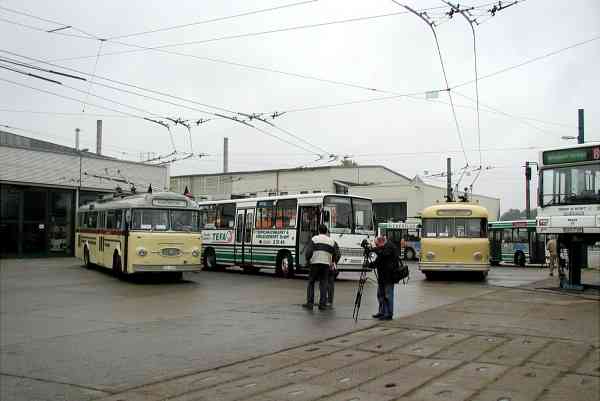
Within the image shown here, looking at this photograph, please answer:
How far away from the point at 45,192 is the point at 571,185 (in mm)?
28423

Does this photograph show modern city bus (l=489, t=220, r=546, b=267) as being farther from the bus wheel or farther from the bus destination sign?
the bus wheel

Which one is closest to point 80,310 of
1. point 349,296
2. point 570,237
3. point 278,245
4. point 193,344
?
point 193,344

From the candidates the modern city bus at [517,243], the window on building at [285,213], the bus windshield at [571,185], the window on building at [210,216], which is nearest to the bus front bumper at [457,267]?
the window on building at [285,213]

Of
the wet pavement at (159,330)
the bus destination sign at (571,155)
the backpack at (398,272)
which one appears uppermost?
the bus destination sign at (571,155)

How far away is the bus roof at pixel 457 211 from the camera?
75.6ft

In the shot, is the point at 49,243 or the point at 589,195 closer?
the point at 589,195

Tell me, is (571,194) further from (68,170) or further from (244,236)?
(68,170)

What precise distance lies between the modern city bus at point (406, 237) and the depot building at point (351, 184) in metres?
11.7

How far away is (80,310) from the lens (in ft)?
45.1

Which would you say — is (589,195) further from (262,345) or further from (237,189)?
(237,189)

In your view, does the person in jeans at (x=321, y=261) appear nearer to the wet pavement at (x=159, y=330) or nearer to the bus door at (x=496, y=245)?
the wet pavement at (x=159, y=330)

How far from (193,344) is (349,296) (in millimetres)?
7650

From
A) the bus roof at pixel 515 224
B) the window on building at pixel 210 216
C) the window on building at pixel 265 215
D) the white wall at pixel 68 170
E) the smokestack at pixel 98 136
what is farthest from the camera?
the smokestack at pixel 98 136

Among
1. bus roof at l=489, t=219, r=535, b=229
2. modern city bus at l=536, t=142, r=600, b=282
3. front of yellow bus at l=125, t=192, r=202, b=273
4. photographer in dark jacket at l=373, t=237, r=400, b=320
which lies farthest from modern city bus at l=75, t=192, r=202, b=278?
bus roof at l=489, t=219, r=535, b=229
